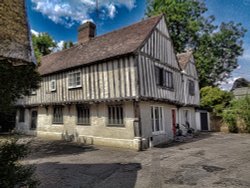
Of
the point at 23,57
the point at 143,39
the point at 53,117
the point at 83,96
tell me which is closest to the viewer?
the point at 23,57

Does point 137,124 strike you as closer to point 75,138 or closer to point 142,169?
point 142,169

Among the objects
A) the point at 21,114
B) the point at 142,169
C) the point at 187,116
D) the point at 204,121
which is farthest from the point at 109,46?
the point at 204,121

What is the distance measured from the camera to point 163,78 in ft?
48.8

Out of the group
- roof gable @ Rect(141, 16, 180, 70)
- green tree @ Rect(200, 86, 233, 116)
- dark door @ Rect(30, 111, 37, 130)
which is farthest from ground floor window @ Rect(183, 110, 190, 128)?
dark door @ Rect(30, 111, 37, 130)

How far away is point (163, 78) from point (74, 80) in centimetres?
612

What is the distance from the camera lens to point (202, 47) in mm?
31047

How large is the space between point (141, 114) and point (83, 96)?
14.0 ft

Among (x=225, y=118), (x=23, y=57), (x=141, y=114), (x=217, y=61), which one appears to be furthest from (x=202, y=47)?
(x=23, y=57)

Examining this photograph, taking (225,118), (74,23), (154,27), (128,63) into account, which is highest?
(74,23)

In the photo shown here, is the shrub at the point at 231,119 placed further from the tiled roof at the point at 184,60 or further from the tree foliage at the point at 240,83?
the tree foliage at the point at 240,83

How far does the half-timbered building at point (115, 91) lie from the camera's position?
12109 millimetres

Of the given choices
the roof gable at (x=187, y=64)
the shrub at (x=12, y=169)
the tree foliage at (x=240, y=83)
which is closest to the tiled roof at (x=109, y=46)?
the roof gable at (x=187, y=64)

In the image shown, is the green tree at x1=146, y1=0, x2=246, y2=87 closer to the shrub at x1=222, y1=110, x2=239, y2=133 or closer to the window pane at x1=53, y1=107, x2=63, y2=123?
the shrub at x1=222, y1=110, x2=239, y2=133

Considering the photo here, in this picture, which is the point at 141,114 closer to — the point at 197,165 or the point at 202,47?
the point at 197,165
